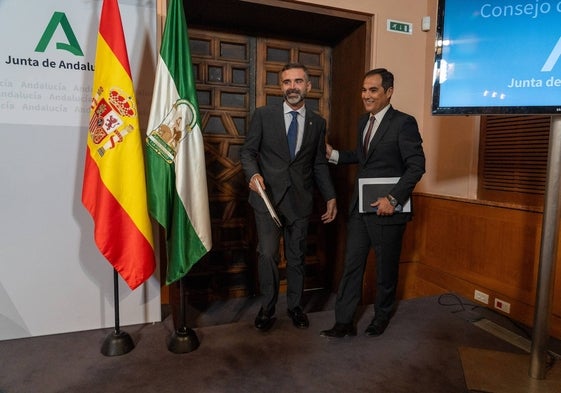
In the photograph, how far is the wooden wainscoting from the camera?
2.55m

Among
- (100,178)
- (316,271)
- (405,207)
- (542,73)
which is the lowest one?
(316,271)

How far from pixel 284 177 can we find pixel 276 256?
477mm

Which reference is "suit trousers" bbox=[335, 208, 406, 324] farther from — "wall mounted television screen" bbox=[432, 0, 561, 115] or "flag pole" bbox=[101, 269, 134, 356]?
"flag pole" bbox=[101, 269, 134, 356]

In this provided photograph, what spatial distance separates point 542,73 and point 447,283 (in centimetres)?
194

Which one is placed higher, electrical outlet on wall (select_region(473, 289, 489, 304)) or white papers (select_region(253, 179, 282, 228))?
white papers (select_region(253, 179, 282, 228))

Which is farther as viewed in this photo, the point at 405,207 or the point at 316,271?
the point at 316,271

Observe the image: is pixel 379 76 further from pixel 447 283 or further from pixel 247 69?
pixel 447 283

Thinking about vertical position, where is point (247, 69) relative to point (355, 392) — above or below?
above

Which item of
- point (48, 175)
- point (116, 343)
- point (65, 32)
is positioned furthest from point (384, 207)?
point (65, 32)

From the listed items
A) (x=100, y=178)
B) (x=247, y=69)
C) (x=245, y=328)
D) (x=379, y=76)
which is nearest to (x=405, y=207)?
(x=379, y=76)

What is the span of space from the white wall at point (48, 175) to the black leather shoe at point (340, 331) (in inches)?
51.5

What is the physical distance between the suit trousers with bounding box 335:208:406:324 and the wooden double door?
1.23 m

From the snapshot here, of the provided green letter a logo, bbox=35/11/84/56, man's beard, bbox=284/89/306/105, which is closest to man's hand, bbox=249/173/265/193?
man's beard, bbox=284/89/306/105

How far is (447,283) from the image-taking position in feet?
10.4
